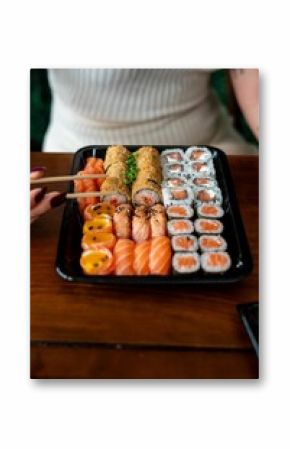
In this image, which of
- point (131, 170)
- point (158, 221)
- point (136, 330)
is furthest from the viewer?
point (131, 170)

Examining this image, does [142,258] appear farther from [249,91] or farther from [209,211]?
[249,91]

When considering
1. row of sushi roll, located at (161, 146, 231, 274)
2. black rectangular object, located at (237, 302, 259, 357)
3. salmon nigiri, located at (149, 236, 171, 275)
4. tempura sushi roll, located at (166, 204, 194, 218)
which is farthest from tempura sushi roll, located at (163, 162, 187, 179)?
black rectangular object, located at (237, 302, 259, 357)

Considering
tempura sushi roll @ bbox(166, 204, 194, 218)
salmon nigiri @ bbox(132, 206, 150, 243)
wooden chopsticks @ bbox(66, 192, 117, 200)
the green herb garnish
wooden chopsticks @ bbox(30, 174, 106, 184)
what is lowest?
salmon nigiri @ bbox(132, 206, 150, 243)

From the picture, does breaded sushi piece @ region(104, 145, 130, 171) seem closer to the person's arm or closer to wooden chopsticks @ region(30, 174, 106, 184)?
wooden chopsticks @ region(30, 174, 106, 184)

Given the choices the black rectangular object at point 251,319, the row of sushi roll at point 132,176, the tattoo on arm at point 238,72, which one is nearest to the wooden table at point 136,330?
the black rectangular object at point 251,319
